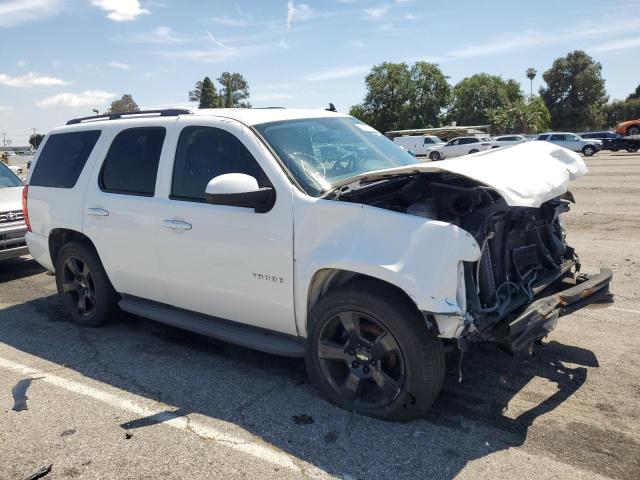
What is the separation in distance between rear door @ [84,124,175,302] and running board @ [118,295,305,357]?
0.10 meters

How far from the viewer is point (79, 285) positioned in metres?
5.64

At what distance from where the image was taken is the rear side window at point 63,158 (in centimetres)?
547

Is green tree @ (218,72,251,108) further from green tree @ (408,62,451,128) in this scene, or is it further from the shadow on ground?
the shadow on ground

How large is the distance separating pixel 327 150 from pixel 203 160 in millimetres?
973

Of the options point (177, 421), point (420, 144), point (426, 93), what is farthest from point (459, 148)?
point (426, 93)

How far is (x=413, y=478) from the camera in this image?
297 cm

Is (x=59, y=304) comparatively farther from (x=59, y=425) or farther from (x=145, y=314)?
(x=59, y=425)

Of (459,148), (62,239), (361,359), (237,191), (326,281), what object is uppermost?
(237,191)

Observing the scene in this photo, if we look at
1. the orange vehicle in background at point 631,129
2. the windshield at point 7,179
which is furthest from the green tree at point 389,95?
the windshield at point 7,179

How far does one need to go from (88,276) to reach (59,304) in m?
1.33

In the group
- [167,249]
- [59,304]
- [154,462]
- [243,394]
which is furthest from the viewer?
[59,304]

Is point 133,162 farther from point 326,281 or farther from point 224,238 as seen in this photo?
point 326,281

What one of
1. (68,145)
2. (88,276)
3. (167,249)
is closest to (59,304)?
(88,276)

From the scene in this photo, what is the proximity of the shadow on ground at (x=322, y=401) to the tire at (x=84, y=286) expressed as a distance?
191mm
